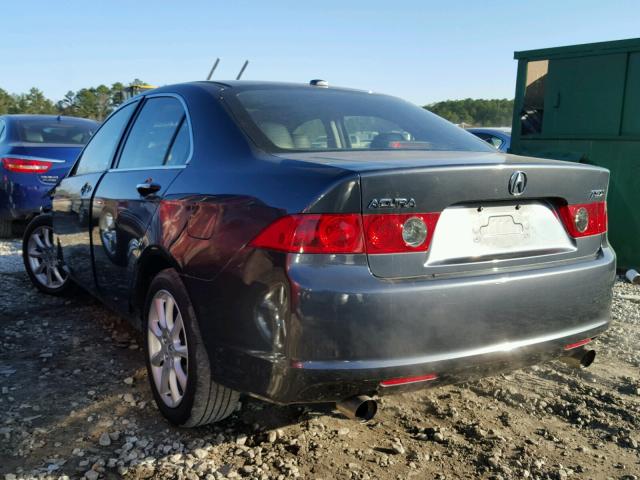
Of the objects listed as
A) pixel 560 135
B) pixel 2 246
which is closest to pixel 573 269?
pixel 560 135

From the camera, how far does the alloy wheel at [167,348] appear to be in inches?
110

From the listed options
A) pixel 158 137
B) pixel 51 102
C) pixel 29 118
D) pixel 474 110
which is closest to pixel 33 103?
pixel 51 102

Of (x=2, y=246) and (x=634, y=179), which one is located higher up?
(x=634, y=179)

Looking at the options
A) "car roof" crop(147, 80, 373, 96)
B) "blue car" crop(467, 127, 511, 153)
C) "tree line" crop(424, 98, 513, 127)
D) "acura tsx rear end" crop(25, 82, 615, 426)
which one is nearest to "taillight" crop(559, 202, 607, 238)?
"acura tsx rear end" crop(25, 82, 615, 426)

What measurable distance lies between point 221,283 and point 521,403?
177 centimetres

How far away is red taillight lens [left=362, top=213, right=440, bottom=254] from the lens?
2191mm

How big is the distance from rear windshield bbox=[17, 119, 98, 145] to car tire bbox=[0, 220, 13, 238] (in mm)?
1115

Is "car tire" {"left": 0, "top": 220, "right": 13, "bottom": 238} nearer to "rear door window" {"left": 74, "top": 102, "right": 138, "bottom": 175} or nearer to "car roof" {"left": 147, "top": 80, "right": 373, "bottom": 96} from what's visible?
"rear door window" {"left": 74, "top": 102, "right": 138, "bottom": 175}

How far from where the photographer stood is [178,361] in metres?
2.83

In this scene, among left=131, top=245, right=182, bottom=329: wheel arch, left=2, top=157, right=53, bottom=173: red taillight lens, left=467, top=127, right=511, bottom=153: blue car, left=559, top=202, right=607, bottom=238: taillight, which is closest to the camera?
left=559, top=202, right=607, bottom=238: taillight

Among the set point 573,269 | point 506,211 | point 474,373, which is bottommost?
point 474,373

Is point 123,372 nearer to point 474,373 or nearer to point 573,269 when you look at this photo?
point 474,373

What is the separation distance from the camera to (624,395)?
3311 millimetres

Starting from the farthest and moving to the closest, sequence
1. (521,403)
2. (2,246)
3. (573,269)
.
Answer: (2,246)
(521,403)
(573,269)
